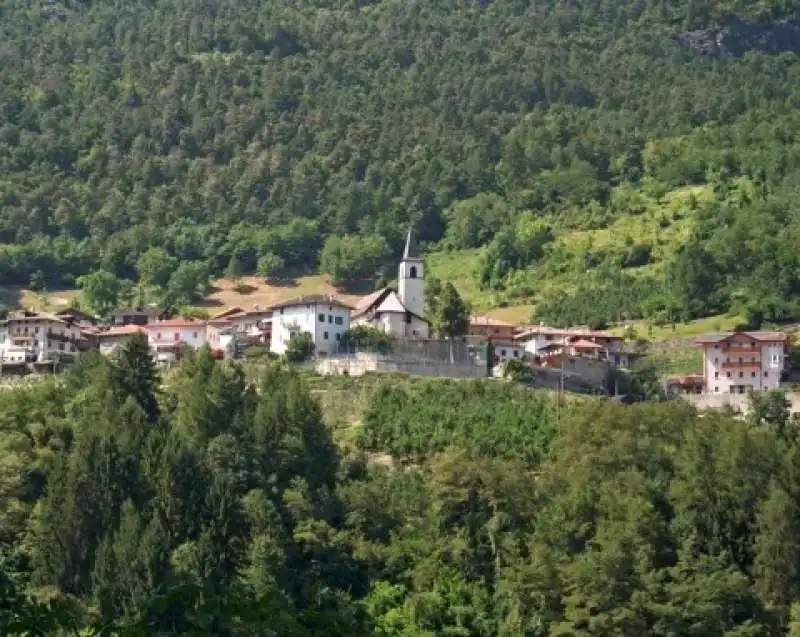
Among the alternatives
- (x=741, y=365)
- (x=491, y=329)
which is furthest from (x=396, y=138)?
(x=741, y=365)

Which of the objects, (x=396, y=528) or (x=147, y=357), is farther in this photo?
(x=147, y=357)

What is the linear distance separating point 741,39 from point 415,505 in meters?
123

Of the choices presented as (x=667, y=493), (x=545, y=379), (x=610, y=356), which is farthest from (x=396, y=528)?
(x=610, y=356)

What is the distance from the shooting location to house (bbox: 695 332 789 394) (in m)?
93.6

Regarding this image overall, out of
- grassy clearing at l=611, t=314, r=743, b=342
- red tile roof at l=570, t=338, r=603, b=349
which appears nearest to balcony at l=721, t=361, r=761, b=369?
red tile roof at l=570, t=338, r=603, b=349

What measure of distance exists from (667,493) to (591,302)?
39.1 meters

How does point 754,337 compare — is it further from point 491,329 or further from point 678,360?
point 491,329

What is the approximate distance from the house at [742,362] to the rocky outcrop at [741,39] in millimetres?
91000

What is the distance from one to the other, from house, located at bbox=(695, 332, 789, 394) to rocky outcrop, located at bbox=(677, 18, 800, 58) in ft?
299

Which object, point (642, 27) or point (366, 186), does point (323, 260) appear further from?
point (642, 27)

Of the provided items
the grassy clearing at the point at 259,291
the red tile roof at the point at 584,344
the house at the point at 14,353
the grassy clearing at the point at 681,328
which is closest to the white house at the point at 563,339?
the red tile roof at the point at 584,344

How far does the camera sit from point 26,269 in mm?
125250

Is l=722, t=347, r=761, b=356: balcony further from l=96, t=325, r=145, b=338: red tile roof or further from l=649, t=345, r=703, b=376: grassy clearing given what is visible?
l=96, t=325, r=145, b=338: red tile roof

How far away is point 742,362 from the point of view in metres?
94.1
